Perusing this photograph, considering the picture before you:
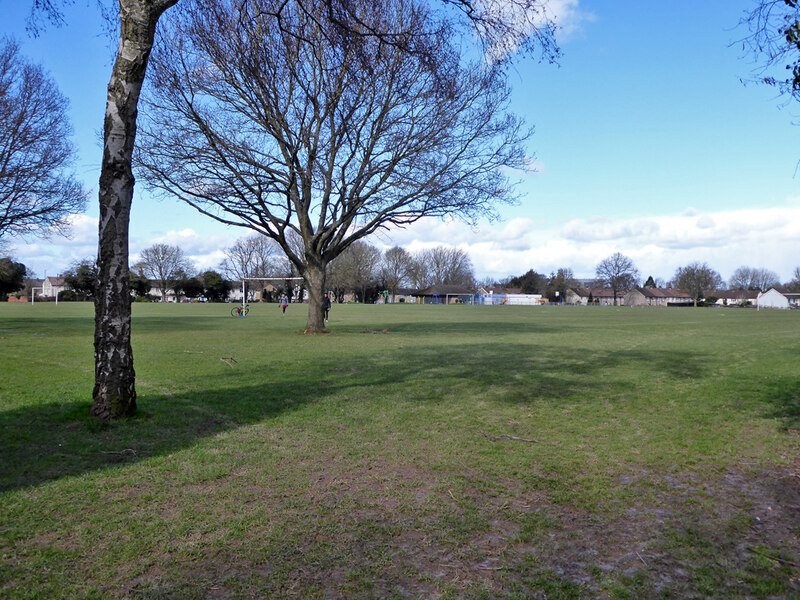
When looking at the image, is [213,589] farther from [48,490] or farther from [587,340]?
[587,340]

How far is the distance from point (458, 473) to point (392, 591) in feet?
7.94

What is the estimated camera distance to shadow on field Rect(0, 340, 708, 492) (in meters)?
6.04

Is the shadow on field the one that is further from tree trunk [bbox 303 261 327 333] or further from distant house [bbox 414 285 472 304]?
distant house [bbox 414 285 472 304]

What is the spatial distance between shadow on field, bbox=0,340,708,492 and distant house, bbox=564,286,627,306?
14268 centimetres

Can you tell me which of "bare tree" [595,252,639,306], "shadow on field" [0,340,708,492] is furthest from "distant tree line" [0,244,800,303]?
"shadow on field" [0,340,708,492]

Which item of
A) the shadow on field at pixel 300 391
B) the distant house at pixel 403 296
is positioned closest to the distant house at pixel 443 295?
the distant house at pixel 403 296

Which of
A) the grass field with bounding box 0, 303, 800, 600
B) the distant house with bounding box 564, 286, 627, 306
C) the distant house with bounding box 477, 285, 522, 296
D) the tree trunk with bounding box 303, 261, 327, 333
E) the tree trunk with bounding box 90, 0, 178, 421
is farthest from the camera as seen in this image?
the distant house with bounding box 564, 286, 627, 306

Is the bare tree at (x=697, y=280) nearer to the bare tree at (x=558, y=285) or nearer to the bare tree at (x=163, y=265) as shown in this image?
the bare tree at (x=558, y=285)

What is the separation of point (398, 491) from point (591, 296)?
160609 millimetres

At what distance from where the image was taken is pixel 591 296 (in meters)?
157

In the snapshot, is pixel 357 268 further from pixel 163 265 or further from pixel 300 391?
pixel 300 391

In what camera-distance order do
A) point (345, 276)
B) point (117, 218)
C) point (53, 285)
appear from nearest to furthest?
point (117, 218), point (345, 276), point (53, 285)

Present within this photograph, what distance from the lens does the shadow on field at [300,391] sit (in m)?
6.04

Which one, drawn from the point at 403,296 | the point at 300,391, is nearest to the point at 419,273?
the point at 403,296
